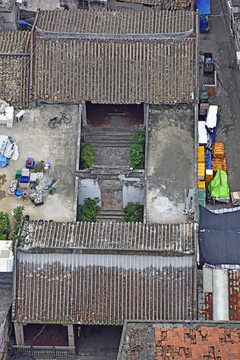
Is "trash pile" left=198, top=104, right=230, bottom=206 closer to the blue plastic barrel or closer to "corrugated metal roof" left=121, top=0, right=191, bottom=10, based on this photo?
"corrugated metal roof" left=121, top=0, right=191, bottom=10

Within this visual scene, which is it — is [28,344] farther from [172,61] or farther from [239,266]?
[172,61]

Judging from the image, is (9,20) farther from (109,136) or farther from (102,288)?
(102,288)

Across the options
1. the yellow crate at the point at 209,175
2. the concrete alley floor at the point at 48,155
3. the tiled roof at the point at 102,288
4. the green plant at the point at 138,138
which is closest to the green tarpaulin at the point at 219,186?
the yellow crate at the point at 209,175

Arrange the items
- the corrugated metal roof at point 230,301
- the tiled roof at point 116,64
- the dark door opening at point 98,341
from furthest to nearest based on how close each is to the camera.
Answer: the tiled roof at point 116,64 → the dark door opening at point 98,341 → the corrugated metal roof at point 230,301

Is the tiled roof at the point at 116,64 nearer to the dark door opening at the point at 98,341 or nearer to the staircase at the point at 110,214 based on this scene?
the staircase at the point at 110,214

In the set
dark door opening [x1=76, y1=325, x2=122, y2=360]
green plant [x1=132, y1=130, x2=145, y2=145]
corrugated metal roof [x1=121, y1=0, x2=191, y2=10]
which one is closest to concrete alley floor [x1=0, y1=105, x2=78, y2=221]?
green plant [x1=132, y1=130, x2=145, y2=145]

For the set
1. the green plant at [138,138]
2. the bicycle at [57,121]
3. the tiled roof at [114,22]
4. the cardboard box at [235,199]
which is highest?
the tiled roof at [114,22]

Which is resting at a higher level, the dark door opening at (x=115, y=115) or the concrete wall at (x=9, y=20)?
the concrete wall at (x=9, y=20)

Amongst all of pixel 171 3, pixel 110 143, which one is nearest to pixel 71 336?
pixel 110 143
